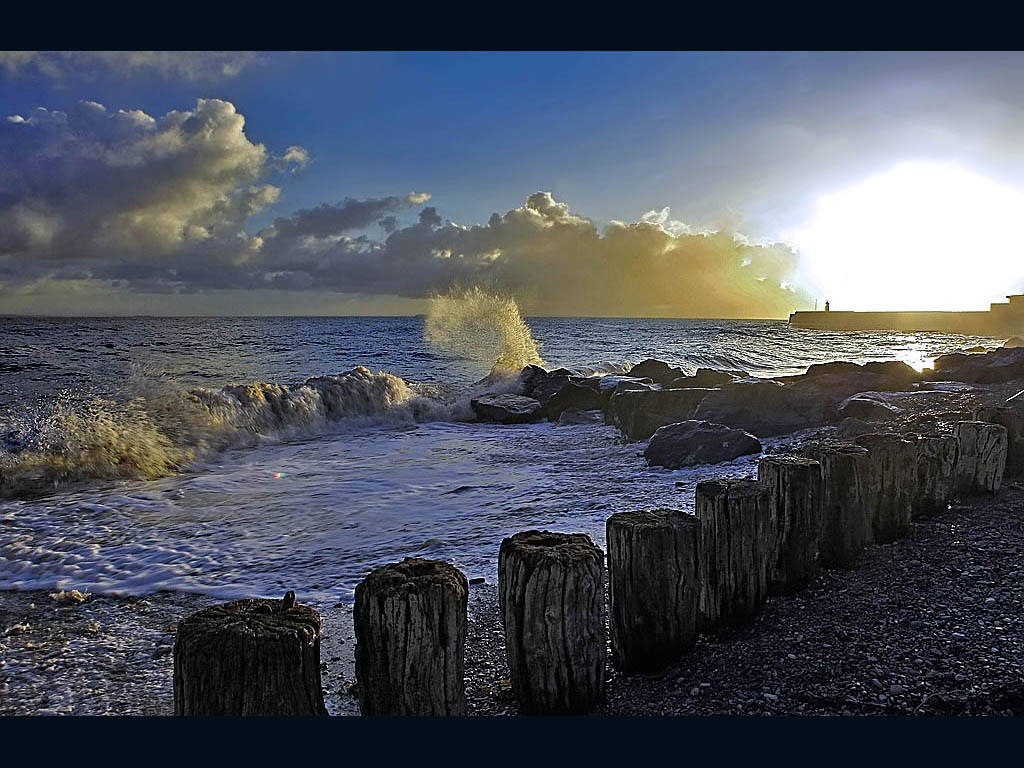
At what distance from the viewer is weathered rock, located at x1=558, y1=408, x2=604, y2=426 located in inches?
436

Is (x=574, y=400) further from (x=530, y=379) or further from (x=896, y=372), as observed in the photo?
(x=896, y=372)

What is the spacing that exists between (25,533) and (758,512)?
554 centimetres

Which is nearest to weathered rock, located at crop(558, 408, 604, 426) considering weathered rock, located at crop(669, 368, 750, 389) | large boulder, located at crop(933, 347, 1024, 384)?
weathered rock, located at crop(669, 368, 750, 389)

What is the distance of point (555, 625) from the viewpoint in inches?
86.7

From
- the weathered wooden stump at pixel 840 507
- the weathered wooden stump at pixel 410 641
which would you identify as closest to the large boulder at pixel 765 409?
the weathered wooden stump at pixel 840 507

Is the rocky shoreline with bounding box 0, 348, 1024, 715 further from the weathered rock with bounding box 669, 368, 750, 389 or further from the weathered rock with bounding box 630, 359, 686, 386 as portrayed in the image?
the weathered rock with bounding box 630, 359, 686, 386

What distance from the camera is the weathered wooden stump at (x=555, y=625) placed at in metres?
2.19

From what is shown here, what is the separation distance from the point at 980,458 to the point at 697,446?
2.76m

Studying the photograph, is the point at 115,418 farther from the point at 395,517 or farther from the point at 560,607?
the point at 560,607

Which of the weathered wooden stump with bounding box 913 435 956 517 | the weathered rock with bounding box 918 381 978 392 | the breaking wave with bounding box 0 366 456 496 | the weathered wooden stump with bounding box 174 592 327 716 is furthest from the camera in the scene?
the weathered rock with bounding box 918 381 978 392

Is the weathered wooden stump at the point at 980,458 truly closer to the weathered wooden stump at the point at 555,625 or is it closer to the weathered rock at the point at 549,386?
the weathered wooden stump at the point at 555,625

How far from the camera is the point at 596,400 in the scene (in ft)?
38.2

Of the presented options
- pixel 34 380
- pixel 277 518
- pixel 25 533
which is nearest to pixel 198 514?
pixel 277 518

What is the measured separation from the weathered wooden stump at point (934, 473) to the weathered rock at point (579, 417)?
6939mm
